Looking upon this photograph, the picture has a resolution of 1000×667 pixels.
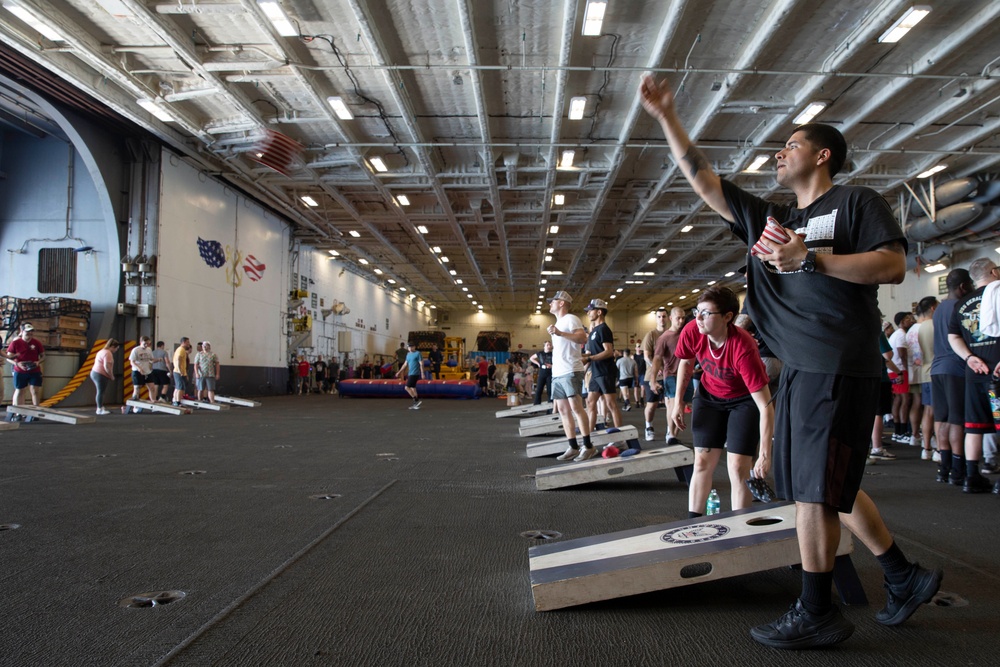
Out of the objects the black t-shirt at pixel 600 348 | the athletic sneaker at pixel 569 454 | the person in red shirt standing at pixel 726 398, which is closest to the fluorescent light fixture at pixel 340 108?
the black t-shirt at pixel 600 348

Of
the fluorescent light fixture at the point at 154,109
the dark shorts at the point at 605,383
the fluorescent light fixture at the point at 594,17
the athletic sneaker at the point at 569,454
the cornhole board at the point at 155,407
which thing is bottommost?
the cornhole board at the point at 155,407

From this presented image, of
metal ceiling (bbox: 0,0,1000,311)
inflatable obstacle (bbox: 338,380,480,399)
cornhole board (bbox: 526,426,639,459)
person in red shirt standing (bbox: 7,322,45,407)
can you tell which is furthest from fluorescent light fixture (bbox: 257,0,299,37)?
inflatable obstacle (bbox: 338,380,480,399)

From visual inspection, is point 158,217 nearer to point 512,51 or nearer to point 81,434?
point 81,434

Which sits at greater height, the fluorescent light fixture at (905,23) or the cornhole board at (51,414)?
the fluorescent light fixture at (905,23)

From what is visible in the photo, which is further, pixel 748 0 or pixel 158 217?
pixel 158 217

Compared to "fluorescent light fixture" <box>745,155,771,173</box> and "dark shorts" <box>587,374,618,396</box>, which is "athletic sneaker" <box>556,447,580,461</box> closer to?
"dark shorts" <box>587,374,618,396</box>

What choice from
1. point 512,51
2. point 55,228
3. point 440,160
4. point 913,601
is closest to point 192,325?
point 55,228

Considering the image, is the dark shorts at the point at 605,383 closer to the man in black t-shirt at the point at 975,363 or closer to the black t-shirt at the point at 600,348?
the black t-shirt at the point at 600,348

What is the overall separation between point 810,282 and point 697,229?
72.9 feet

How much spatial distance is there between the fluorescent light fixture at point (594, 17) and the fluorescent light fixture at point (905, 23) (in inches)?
175

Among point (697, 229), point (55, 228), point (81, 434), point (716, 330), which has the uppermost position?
point (697, 229)

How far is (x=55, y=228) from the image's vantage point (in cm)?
1562

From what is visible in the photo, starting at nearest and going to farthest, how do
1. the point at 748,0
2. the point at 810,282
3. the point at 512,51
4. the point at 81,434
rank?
the point at 810,282 → the point at 81,434 → the point at 748,0 → the point at 512,51

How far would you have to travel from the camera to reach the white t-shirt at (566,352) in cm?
591
